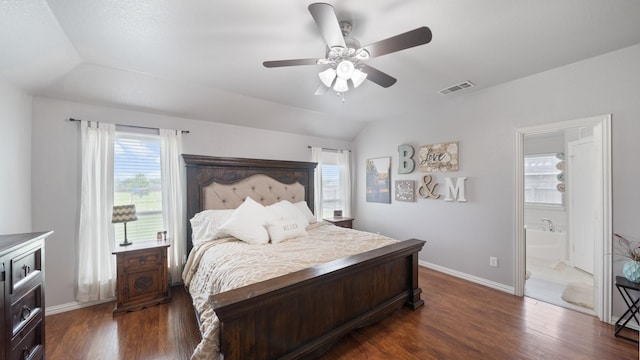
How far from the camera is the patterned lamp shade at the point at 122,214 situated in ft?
8.24

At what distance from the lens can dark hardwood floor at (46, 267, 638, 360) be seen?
1880 millimetres

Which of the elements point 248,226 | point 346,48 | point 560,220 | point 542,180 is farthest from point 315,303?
point 542,180

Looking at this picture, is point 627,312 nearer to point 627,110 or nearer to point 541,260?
point 627,110

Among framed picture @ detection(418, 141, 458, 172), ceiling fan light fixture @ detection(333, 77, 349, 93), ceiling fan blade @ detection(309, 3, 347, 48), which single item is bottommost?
framed picture @ detection(418, 141, 458, 172)

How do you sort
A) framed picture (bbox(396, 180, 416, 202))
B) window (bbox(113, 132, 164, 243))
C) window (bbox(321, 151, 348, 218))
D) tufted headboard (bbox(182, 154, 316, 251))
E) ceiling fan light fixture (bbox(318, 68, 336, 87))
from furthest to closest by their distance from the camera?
1. window (bbox(321, 151, 348, 218))
2. framed picture (bbox(396, 180, 416, 202))
3. tufted headboard (bbox(182, 154, 316, 251))
4. window (bbox(113, 132, 164, 243))
5. ceiling fan light fixture (bbox(318, 68, 336, 87))

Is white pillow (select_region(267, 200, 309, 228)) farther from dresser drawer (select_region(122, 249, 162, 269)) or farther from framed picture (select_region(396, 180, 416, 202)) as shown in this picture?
framed picture (select_region(396, 180, 416, 202))

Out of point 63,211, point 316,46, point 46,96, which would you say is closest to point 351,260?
point 316,46

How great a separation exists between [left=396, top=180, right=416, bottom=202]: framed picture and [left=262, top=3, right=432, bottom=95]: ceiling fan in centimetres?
234

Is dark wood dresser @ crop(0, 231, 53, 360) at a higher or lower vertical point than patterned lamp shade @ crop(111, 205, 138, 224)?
lower

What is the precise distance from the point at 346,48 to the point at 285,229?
6.60 feet

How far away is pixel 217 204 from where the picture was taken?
11.0 feet

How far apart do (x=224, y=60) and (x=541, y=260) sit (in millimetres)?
5851

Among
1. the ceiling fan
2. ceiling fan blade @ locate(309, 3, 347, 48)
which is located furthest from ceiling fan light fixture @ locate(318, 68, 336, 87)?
ceiling fan blade @ locate(309, 3, 347, 48)

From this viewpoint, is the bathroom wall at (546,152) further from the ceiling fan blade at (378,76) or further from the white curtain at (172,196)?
the white curtain at (172,196)
